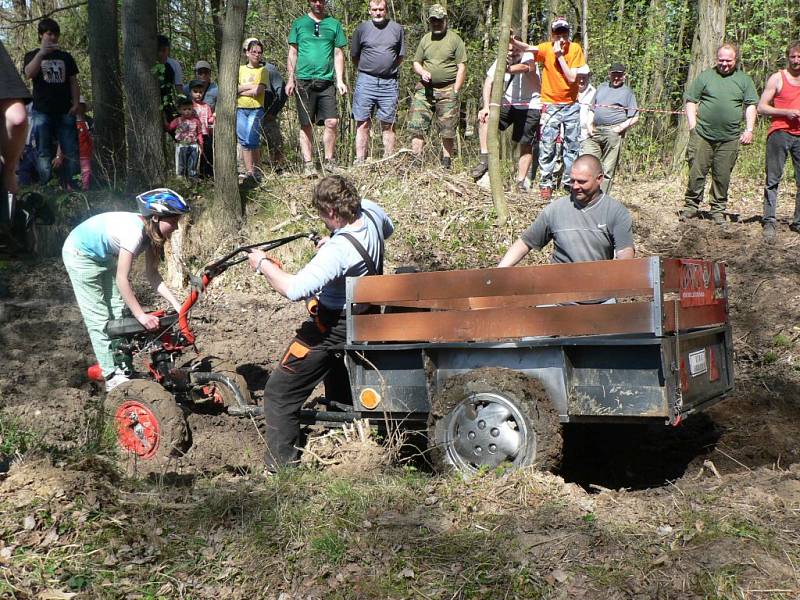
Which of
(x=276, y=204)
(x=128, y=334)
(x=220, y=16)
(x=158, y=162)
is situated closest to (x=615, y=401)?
(x=128, y=334)

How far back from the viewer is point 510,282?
17.8 ft

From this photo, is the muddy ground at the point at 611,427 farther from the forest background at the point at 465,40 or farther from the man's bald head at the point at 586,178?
the forest background at the point at 465,40

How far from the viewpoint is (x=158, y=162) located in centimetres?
1212

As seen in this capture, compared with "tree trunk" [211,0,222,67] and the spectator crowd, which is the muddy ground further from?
"tree trunk" [211,0,222,67]

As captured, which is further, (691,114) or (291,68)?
(691,114)

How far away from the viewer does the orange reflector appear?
584 cm

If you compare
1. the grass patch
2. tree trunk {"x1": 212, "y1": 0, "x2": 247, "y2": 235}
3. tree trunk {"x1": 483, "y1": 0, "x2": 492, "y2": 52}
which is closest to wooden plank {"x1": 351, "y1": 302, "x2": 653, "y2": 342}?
the grass patch

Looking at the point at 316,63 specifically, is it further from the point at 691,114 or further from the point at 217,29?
the point at 217,29

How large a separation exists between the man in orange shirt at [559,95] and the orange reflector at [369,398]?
21.8ft

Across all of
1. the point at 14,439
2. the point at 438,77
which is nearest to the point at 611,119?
the point at 438,77

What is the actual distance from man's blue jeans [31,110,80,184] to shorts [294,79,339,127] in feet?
10.4

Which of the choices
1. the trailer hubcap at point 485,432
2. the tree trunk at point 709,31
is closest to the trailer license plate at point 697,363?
the trailer hubcap at point 485,432

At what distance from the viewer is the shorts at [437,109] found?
12.0m

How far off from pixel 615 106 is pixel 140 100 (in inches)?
263
